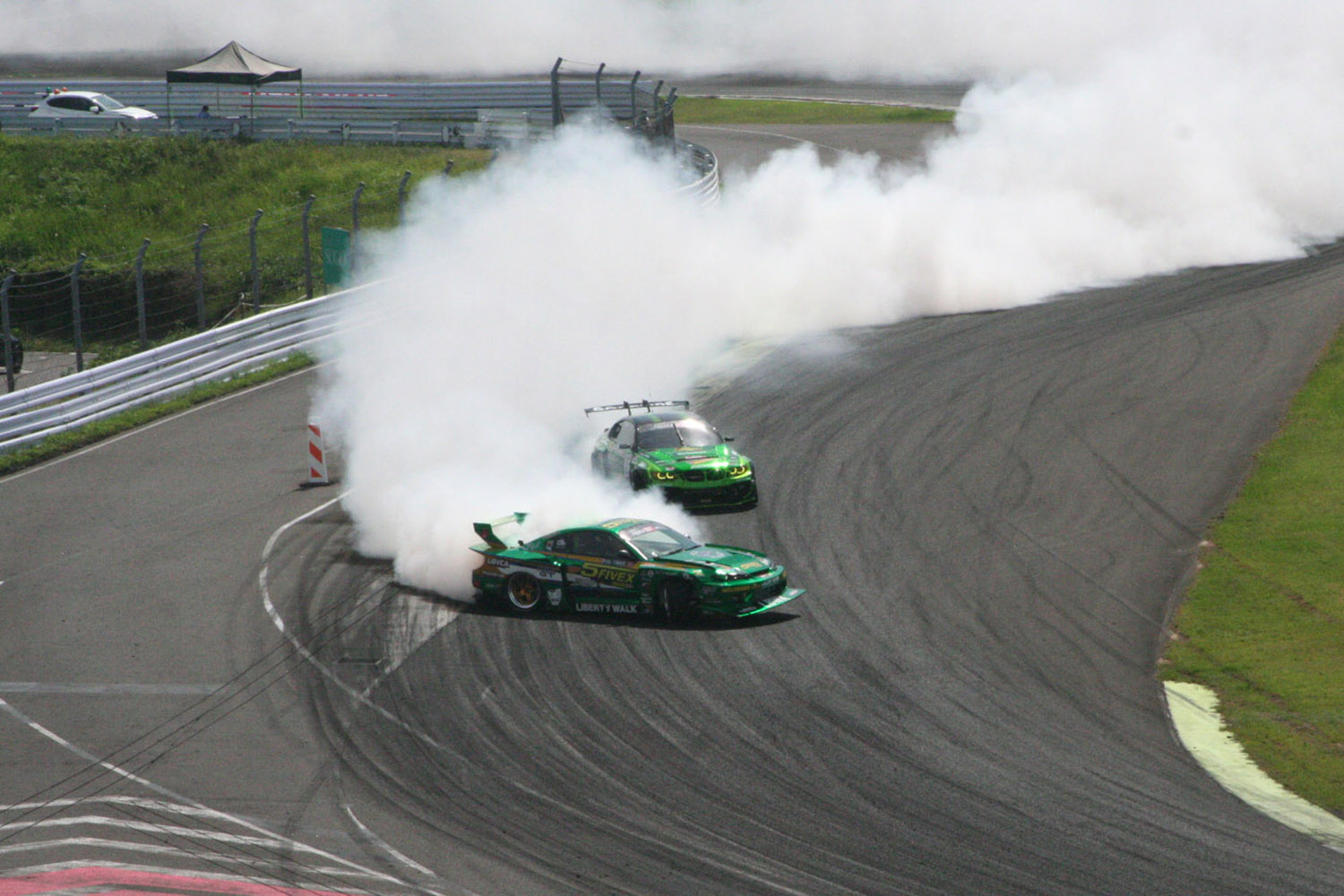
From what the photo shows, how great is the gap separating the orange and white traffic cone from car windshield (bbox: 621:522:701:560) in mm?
7500

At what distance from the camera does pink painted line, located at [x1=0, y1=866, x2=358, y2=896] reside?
10883mm

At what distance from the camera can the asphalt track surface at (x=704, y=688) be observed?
11281 millimetres

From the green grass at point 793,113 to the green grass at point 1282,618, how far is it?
35.8 metres

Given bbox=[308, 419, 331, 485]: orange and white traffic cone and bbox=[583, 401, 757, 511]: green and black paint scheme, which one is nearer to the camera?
bbox=[583, 401, 757, 511]: green and black paint scheme

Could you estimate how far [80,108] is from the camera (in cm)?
5097

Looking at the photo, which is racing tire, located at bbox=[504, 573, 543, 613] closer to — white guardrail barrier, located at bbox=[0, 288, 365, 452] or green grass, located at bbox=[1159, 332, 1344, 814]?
green grass, located at bbox=[1159, 332, 1344, 814]

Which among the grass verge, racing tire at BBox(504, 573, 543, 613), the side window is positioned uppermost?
the side window

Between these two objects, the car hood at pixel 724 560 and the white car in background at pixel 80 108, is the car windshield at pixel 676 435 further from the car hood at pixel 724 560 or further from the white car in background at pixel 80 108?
the white car in background at pixel 80 108

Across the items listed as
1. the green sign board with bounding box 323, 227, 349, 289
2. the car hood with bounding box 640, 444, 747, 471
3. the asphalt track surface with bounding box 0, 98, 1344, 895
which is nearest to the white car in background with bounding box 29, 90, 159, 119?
the green sign board with bounding box 323, 227, 349, 289

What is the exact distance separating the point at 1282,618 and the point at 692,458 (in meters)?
7.93

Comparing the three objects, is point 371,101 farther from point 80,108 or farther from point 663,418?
point 663,418

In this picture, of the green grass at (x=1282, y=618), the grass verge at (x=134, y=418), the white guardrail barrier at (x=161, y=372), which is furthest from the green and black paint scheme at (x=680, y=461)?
the white guardrail barrier at (x=161, y=372)

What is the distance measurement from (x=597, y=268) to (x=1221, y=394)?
494 inches

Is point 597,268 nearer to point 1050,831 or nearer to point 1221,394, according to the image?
point 1221,394
